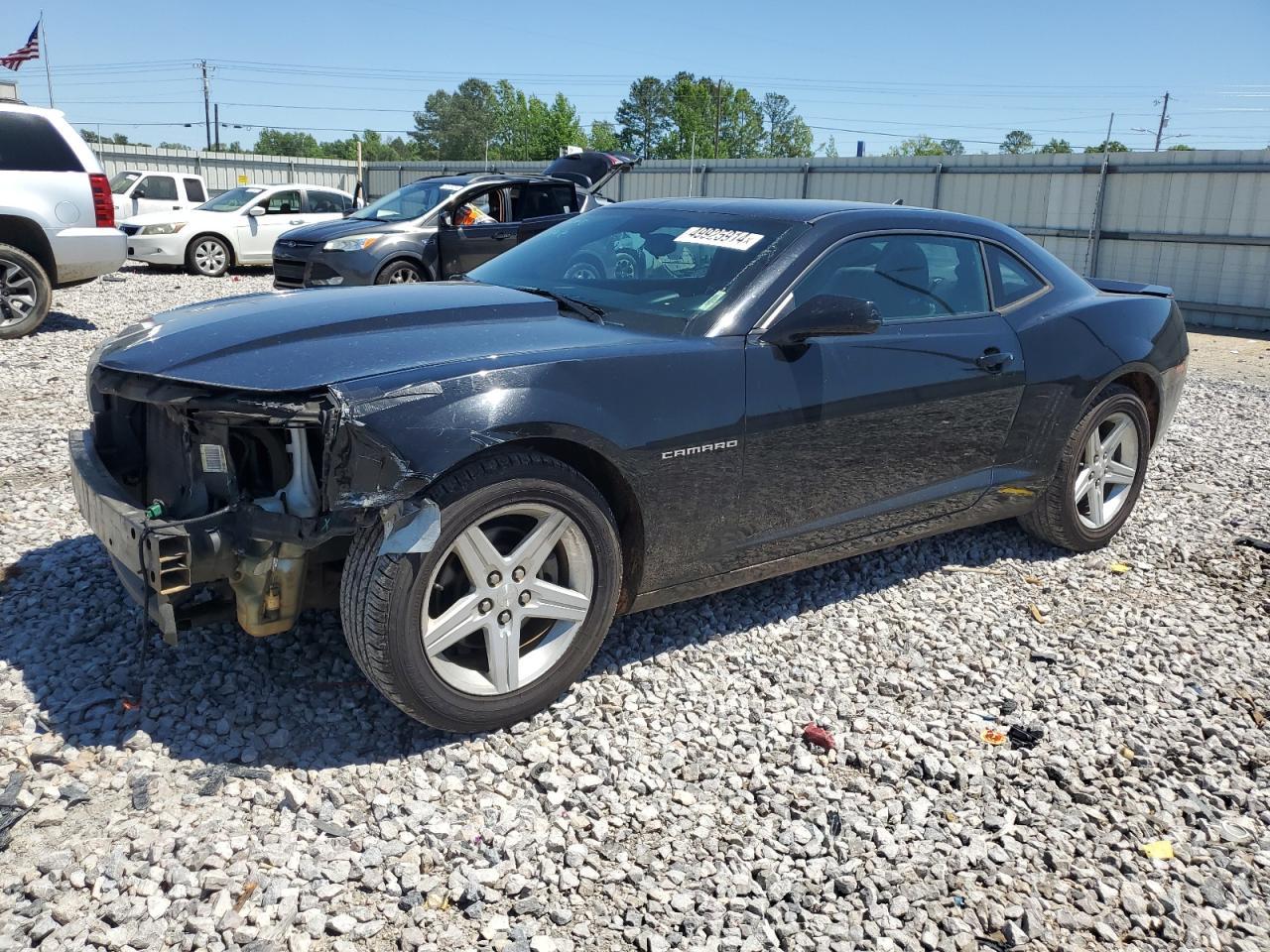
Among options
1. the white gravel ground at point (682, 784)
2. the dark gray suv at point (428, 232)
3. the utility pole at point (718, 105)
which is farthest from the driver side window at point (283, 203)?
the utility pole at point (718, 105)

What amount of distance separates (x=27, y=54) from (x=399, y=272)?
22.5 m

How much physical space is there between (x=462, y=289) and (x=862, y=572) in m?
2.13

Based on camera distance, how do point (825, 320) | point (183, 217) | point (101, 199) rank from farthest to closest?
point (183, 217)
point (101, 199)
point (825, 320)

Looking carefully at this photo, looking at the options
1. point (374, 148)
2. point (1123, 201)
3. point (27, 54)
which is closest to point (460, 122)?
point (374, 148)

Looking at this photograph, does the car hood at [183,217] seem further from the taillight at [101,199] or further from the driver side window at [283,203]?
the taillight at [101,199]

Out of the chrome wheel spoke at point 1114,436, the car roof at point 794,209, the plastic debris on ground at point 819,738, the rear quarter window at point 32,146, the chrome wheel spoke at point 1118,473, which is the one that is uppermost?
the rear quarter window at point 32,146

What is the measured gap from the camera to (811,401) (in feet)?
12.3

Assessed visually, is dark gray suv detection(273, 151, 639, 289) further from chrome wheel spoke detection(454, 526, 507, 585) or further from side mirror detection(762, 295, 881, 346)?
chrome wheel spoke detection(454, 526, 507, 585)

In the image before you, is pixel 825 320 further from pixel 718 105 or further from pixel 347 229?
pixel 718 105

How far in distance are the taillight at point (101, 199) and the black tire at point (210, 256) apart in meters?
6.64

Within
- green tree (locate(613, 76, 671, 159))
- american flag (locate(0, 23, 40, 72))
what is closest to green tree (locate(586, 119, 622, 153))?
green tree (locate(613, 76, 671, 159))

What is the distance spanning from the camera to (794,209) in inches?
167

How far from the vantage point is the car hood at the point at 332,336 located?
3045 mm

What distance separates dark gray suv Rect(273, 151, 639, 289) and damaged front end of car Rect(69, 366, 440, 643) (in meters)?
8.93
